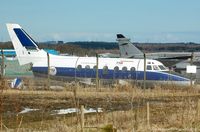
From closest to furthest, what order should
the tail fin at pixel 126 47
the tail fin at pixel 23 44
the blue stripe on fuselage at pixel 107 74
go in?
the blue stripe on fuselage at pixel 107 74 < the tail fin at pixel 23 44 < the tail fin at pixel 126 47

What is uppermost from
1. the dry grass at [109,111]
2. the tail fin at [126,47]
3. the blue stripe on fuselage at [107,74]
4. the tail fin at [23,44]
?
the tail fin at [126,47]

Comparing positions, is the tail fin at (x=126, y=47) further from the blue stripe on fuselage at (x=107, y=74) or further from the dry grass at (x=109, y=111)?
the dry grass at (x=109, y=111)

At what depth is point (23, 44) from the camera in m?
34.9

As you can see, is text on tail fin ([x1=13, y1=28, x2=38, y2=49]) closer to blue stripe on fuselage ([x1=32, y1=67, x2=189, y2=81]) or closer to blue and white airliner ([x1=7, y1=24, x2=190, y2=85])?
blue and white airliner ([x1=7, y1=24, x2=190, y2=85])

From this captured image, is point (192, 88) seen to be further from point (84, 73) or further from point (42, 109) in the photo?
point (42, 109)

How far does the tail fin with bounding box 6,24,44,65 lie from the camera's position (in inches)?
1356

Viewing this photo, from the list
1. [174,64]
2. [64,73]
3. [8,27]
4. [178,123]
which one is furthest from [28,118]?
[174,64]

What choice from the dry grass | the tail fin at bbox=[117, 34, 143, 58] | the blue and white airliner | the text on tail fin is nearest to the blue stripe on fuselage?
the blue and white airliner

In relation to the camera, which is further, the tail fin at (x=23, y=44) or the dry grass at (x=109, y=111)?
the tail fin at (x=23, y=44)

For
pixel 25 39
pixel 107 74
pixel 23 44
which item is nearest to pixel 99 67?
pixel 107 74

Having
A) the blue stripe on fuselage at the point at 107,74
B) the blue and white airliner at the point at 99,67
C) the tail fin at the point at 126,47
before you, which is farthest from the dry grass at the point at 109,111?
the tail fin at the point at 126,47

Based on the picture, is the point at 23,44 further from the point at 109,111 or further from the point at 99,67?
the point at 109,111

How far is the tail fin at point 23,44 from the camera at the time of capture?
34438 millimetres

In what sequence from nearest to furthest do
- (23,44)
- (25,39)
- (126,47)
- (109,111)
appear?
(109,111), (25,39), (23,44), (126,47)
